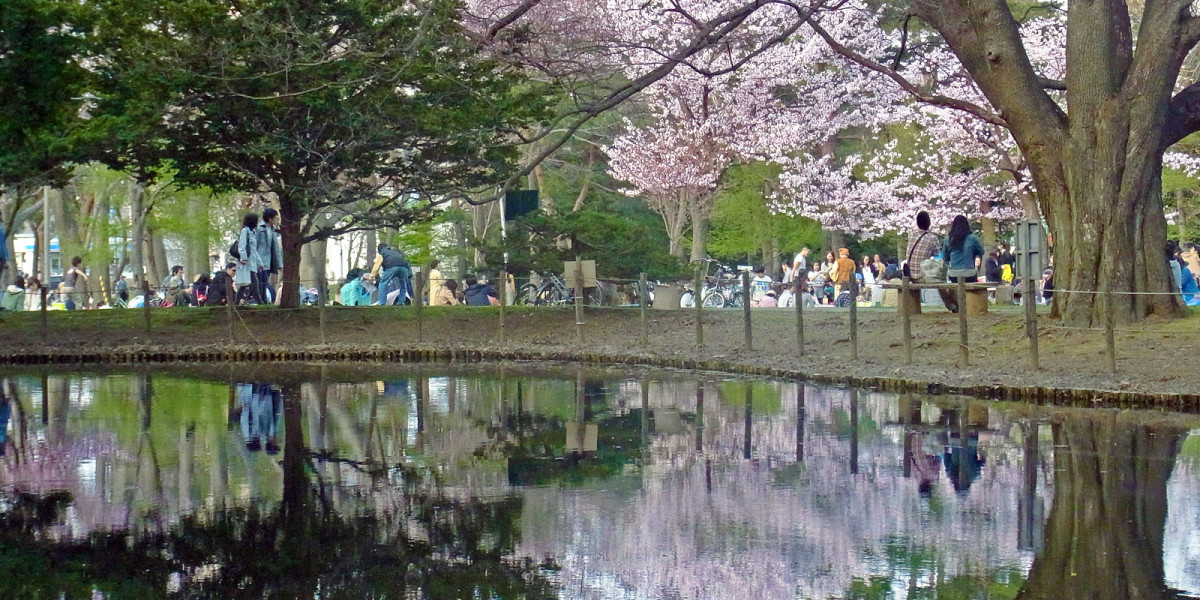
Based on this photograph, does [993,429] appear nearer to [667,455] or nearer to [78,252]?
[667,455]

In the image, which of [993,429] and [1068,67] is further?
[1068,67]

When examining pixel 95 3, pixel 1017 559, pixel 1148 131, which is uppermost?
pixel 95 3

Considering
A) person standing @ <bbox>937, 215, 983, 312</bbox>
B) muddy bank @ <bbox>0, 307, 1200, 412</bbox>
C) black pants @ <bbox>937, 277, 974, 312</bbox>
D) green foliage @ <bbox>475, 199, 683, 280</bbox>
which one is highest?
green foliage @ <bbox>475, 199, 683, 280</bbox>

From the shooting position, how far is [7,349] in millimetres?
22516

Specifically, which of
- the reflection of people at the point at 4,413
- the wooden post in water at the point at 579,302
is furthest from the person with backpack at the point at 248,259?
the reflection of people at the point at 4,413

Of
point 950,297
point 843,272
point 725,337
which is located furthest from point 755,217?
point 950,297

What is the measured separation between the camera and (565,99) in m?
27.8

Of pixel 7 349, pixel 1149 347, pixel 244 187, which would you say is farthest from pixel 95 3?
pixel 1149 347

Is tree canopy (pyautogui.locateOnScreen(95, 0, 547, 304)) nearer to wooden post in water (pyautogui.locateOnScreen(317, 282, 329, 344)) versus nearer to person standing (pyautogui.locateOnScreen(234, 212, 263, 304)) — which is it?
person standing (pyautogui.locateOnScreen(234, 212, 263, 304))

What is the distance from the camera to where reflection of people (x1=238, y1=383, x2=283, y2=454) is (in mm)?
11734

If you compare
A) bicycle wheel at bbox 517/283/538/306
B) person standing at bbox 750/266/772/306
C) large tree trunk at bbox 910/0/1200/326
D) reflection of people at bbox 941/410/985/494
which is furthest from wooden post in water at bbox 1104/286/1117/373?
bicycle wheel at bbox 517/283/538/306

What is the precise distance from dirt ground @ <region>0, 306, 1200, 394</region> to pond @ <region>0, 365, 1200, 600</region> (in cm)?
191

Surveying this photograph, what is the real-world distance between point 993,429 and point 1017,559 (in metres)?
5.14

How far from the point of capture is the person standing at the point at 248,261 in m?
24.1
